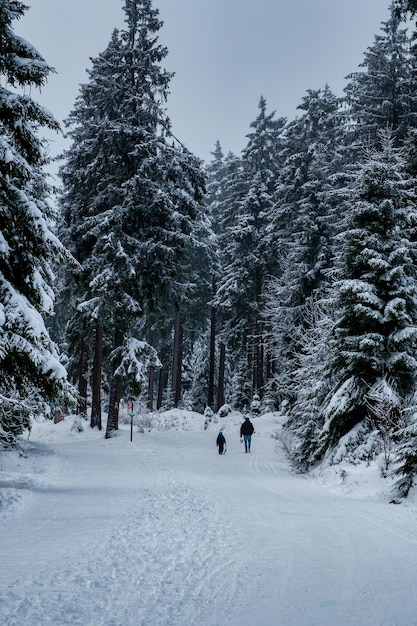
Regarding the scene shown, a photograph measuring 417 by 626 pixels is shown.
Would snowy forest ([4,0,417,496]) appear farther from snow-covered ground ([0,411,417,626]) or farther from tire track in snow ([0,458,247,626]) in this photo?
tire track in snow ([0,458,247,626])

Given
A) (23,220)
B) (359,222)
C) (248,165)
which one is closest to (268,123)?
(248,165)

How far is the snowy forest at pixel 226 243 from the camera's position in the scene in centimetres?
898

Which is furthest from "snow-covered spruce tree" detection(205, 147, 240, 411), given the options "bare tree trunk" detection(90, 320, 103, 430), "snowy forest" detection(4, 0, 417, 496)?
"bare tree trunk" detection(90, 320, 103, 430)

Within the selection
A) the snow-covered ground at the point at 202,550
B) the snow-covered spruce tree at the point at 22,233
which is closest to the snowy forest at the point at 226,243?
the snow-covered spruce tree at the point at 22,233

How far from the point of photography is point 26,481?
12297 mm

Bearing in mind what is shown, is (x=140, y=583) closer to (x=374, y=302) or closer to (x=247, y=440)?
(x=374, y=302)

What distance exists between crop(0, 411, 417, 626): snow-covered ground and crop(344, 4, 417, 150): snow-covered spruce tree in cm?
1965

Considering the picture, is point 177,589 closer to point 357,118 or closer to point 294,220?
point 294,220

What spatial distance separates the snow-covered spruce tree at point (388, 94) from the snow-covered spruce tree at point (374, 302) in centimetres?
1129

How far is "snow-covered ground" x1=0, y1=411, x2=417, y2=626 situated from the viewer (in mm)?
4715

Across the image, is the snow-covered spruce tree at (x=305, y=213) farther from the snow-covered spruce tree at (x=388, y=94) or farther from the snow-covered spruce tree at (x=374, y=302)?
the snow-covered spruce tree at (x=374, y=302)

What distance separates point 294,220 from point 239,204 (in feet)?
41.5

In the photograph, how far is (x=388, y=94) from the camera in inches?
1049

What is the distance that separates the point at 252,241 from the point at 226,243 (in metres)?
7.12
